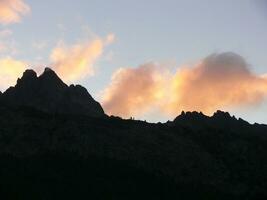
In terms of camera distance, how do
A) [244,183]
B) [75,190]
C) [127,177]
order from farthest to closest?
1. [244,183]
2. [127,177]
3. [75,190]

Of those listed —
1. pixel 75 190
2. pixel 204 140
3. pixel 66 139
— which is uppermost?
pixel 204 140

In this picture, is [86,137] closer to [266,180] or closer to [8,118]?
[8,118]

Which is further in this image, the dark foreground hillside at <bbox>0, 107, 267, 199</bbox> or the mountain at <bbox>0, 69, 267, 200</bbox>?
the mountain at <bbox>0, 69, 267, 200</bbox>

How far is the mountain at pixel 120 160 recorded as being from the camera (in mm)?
133375

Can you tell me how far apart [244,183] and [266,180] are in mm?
6523

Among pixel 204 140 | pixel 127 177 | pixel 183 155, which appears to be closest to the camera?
pixel 127 177

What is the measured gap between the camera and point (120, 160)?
500ft

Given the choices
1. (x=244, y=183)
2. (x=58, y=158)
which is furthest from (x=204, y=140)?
(x=58, y=158)

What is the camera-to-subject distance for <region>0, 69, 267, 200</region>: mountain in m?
133

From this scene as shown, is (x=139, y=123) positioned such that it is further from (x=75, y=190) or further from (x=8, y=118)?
(x=75, y=190)

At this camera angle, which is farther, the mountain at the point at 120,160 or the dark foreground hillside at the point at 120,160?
the mountain at the point at 120,160

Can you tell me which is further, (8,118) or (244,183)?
(8,118)

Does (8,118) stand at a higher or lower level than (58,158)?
higher

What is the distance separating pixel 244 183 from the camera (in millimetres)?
154500
